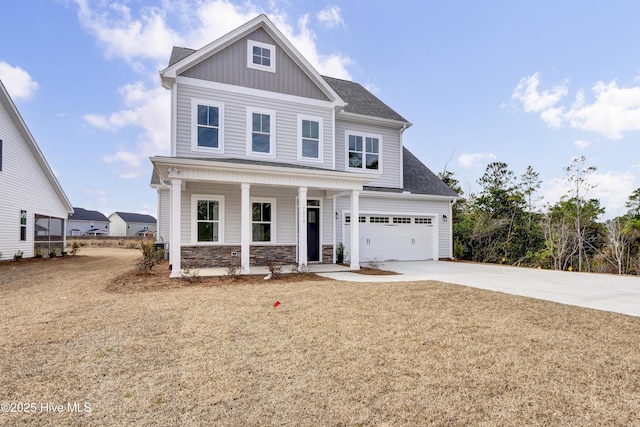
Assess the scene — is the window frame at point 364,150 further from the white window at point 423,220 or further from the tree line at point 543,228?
the tree line at point 543,228

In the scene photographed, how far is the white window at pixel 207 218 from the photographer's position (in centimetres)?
1146

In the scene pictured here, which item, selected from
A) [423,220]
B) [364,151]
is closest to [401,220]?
[423,220]

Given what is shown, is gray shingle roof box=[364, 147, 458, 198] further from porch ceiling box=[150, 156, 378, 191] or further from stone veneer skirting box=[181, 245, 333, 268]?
stone veneer skirting box=[181, 245, 333, 268]

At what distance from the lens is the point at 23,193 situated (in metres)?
15.9

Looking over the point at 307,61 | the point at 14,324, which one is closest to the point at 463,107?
the point at 307,61

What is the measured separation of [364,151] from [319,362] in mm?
12493

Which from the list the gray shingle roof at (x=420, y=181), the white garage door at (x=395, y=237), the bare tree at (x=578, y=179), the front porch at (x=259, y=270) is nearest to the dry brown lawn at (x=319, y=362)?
the front porch at (x=259, y=270)

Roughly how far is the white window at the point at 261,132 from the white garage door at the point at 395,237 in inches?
188

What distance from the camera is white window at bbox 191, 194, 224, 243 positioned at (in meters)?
11.5

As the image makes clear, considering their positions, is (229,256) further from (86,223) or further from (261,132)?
(86,223)

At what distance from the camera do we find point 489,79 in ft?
56.3

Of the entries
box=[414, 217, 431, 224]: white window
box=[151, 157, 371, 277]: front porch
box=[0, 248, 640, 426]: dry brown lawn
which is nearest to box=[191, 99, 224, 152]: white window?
box=[151, 157, 371, 277]: front porch

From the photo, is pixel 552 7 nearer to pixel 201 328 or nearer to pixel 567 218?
pixel 567 218

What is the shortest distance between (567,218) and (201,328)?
638 inches
